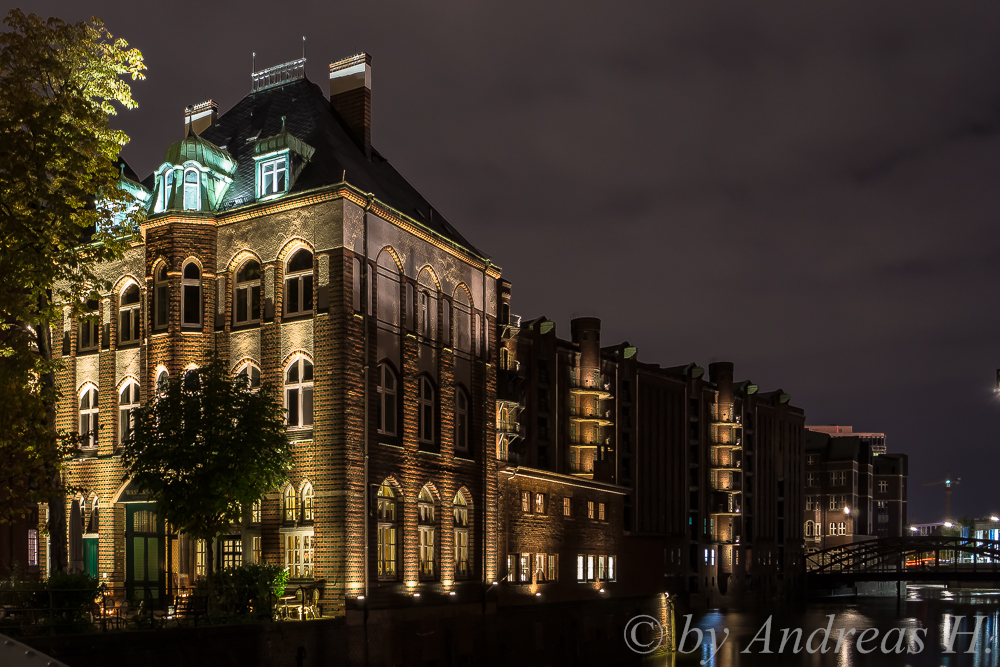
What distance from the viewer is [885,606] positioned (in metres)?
107

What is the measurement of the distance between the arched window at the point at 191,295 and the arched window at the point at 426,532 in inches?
355

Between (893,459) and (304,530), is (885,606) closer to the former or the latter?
(893,459)

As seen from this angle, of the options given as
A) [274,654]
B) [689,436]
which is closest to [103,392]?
[274,654]

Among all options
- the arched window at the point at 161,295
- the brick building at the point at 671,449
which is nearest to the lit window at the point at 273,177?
the arched window at the point at 161,295

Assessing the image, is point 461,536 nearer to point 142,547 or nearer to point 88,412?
point 142,547

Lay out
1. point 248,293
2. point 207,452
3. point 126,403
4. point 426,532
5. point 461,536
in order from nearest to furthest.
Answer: point 207,452 → point 248,293 → point 126,403 → point 426,532 → point 461,536

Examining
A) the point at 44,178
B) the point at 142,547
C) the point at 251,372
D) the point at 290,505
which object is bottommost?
the point at 142,547

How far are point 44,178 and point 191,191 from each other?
10310 mm

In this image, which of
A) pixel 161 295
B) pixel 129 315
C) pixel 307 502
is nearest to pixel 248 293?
pixel 161 295

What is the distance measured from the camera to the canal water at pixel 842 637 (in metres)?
52.8

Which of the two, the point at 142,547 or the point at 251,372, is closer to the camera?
the point at 251,372

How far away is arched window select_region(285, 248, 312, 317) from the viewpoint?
103 ft

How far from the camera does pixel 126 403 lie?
33.9m

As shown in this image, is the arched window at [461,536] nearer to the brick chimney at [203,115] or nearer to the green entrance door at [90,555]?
the green entrance door at [90,555]
